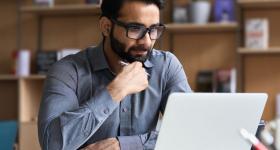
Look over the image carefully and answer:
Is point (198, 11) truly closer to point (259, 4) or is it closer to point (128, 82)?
point (259, 4)

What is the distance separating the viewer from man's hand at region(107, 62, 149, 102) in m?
1.68

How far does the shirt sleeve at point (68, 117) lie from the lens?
1.62 meters

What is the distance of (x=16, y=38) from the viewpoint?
170 inches

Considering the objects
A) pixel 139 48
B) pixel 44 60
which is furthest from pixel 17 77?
pixel 139 48

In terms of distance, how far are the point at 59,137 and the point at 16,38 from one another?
9.29ft

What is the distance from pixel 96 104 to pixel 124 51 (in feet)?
0.87

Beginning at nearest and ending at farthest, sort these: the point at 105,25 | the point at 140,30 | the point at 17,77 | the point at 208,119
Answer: the point at 208,119 < the point at 140,30 < the point at 105,25 < the point at 17,77

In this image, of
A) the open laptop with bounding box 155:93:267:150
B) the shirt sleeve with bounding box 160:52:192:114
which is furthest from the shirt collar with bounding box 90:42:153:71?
the open laptop with bounding box 155:93:267:150

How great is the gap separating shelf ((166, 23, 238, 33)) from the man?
5.72 feet

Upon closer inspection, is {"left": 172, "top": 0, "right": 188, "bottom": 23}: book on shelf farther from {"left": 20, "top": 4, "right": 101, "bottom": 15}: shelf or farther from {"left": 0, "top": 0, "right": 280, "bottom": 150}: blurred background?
{"left": 20, "top": 4, "right": 101, "bottom": 15}: shelf

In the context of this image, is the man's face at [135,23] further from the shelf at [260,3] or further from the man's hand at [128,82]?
→ the shelf at [260,3]

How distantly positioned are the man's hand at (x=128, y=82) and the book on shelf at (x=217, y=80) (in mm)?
2015

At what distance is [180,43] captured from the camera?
402 cm

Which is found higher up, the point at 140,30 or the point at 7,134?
the point at 140,30
